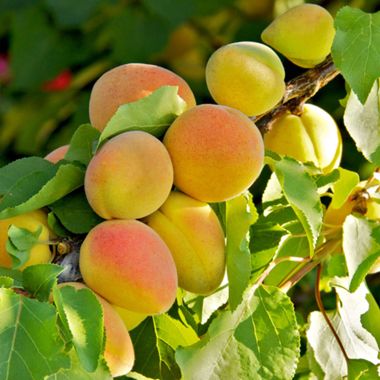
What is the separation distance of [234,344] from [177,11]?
1.32 m

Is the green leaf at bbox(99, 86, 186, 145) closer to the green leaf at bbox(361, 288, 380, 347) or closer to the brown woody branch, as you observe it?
the brown woody branch

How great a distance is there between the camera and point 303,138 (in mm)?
826

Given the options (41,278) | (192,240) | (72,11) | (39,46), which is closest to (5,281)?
(41,278)

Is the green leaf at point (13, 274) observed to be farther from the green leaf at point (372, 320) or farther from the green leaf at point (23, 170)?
the green leaf at point (372, 320)

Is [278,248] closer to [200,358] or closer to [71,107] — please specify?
[200,358]

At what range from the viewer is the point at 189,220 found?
67cm

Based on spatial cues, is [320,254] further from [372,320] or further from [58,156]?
[58,156]

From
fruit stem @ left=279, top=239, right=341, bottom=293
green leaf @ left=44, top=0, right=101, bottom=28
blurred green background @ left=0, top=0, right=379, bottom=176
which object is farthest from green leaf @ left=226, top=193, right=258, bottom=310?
green leaf @ left=44, top=0, right=101, bottom=28

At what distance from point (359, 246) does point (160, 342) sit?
160 mm

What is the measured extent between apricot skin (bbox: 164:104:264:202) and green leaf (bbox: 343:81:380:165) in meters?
0.12

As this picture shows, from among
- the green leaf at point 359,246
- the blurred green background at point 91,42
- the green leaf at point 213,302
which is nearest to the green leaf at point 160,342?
the green leaf at point 213,302

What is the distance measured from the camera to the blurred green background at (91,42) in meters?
1.96

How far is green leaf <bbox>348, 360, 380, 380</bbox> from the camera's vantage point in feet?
2.59

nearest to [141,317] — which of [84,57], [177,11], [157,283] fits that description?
[157,283]
